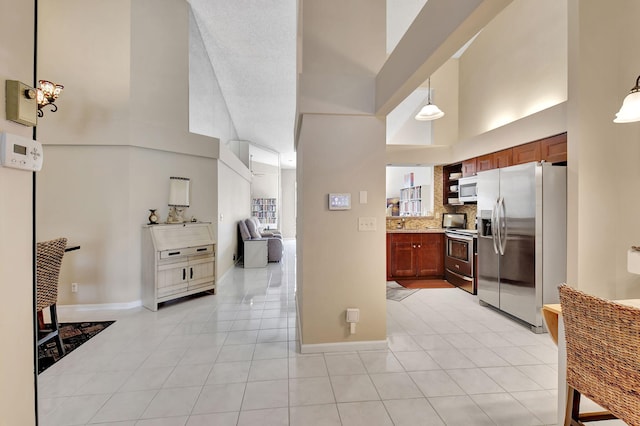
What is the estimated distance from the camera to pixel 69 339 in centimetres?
292

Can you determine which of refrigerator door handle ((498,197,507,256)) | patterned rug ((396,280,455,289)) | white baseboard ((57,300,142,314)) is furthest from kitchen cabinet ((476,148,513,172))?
white baseboard ((57,300,142,314))

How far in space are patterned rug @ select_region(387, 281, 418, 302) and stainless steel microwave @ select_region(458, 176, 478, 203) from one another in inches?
71.7

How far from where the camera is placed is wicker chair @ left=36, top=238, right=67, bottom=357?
2.42m

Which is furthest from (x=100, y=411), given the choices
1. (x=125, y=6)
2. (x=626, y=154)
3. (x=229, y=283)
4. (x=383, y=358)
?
(x=626, y=154)

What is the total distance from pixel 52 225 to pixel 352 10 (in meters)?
4.43

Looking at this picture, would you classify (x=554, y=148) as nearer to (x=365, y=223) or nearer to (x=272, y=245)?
(x=365, y=223)

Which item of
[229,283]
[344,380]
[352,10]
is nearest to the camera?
[344,380]

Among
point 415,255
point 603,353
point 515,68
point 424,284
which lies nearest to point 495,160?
point 515,68

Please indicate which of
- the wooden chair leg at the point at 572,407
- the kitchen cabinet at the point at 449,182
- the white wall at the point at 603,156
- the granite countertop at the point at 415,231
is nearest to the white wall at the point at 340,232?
the wooden chair leg at the point at 572,407

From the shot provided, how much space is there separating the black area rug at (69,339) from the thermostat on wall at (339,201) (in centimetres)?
281

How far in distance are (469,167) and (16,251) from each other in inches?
217

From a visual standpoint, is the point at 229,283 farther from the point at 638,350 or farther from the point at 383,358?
the point at 638,350

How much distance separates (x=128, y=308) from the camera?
3744 millimetres

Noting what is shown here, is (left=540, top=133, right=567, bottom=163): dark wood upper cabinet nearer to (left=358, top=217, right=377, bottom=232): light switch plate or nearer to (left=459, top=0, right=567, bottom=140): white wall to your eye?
(left=459, top=0, right=567, bottom=140): white wall
